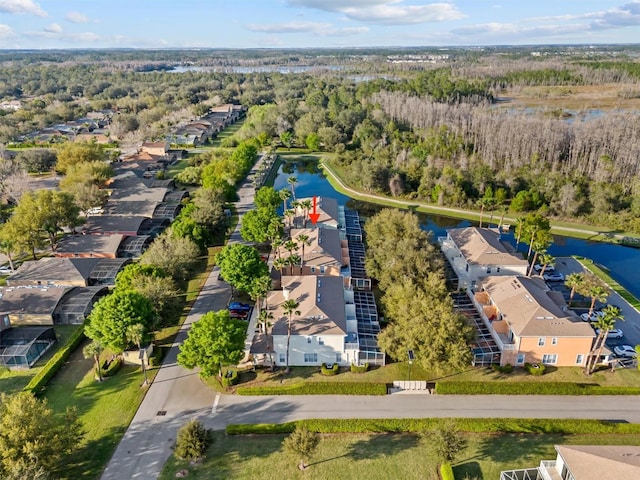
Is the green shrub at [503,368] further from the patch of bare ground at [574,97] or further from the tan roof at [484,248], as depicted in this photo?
the patch of bare ground at [574,97]

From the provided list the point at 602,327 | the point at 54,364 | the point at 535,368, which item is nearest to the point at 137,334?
the point at 54,364

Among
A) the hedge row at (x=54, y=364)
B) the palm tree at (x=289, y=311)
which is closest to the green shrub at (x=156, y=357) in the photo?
the hedge row at (x=54, y=364)

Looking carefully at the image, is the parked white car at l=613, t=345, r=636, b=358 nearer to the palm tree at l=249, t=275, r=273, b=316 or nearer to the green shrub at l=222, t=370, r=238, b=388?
the palm tree at l=249, t=275, r=273, b=316

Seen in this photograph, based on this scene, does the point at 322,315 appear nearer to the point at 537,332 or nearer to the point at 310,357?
the point at 310,357

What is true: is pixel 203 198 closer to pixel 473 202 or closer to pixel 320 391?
pixel 320 391

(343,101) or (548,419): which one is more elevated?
(343,101)

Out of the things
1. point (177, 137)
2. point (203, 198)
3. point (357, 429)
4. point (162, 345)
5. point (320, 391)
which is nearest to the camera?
point (357, 429)

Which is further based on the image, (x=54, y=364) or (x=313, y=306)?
(x=313, y=306)

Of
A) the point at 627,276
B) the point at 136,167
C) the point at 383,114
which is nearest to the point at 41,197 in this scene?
the point at 136,167
